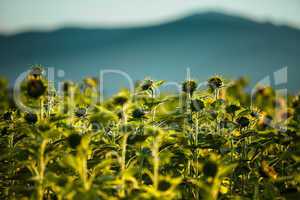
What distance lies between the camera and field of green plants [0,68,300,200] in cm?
317

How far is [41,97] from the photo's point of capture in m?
3.59

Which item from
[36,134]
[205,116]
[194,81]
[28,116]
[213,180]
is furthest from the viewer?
[194,81]

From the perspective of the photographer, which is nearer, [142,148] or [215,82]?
[142,148]

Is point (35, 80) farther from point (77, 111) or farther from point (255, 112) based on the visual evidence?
point (255, 112)

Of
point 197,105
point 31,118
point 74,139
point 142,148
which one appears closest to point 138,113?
point 142,148

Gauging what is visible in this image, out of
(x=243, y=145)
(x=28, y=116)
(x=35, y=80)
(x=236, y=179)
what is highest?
(x=35, y=80)

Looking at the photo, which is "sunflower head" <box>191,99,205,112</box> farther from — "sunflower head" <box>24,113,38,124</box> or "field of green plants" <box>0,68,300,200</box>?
"sunflower head" <box>24,113,38,124</box>

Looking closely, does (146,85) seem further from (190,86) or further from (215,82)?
(215,82)

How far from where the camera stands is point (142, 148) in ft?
13.1

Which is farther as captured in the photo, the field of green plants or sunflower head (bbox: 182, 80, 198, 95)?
sunflower head (bbox: 182, 80, 198, 95)

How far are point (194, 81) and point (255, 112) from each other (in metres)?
0.62

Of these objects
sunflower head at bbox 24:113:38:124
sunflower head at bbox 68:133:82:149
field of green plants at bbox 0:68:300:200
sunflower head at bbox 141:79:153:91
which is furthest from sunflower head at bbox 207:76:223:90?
sunflower head at bbox 68:133:82:149

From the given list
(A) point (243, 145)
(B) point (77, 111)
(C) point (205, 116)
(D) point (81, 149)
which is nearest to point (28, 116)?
(B) point (77, 111)

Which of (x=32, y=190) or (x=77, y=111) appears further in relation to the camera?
(x=77, y=111)
